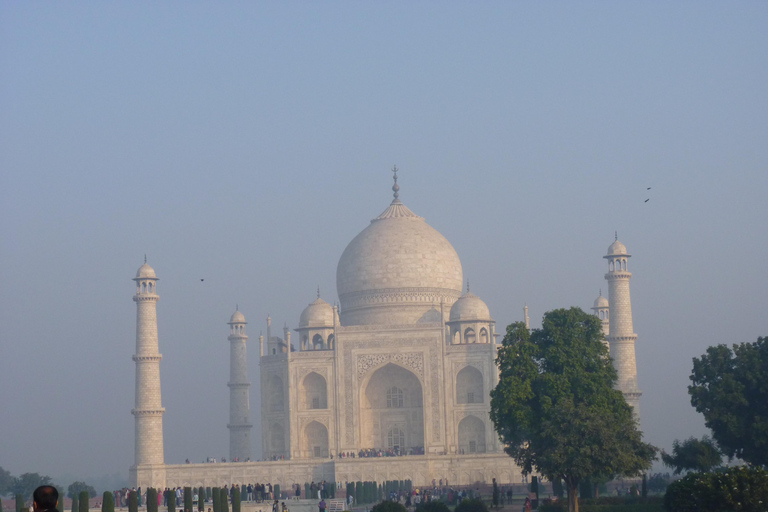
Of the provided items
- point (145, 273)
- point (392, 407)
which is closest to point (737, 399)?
point (392, 407)

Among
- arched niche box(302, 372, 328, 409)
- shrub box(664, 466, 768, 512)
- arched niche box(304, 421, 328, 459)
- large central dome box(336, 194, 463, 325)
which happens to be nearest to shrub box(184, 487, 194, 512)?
shrub box(664, 466, 768, 512)

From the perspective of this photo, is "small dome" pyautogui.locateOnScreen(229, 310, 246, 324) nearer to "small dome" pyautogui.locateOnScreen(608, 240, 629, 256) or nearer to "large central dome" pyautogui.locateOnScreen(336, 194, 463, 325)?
"large central dome" pyautogui.locateOnScreen(336, 194, 463, 325)

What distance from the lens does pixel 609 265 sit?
46219mm

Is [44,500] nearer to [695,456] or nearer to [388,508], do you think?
[388,508]

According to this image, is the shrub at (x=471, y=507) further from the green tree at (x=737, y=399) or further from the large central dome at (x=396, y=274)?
the large central dome at (x=396, y=274)

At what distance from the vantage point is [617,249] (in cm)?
4619

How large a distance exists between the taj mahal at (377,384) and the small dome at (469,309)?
2.1 inches

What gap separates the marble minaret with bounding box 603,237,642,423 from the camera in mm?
45125

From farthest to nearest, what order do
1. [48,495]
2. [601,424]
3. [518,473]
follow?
1. [518,473]
2. [601,424]
3. [48,495]

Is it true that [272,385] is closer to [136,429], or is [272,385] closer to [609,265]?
[136,429]

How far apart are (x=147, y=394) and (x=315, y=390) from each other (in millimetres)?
6849

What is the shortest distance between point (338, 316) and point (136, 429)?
30.6ft

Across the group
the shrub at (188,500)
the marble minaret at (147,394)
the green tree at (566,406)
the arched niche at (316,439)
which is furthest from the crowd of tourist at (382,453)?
the shrub at (188,500)

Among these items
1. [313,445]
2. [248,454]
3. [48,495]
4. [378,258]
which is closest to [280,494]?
[313,445]
